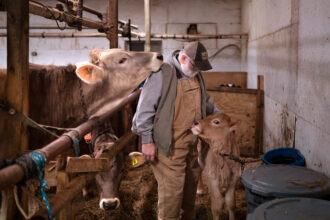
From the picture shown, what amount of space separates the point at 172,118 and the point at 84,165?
33.0 inches

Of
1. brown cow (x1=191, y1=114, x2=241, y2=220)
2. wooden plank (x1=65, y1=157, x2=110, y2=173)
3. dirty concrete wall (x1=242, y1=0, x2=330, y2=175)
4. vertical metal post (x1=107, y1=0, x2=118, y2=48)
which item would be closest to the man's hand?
wooden plank (x1=65, y1=157, x2=110, y2=173)

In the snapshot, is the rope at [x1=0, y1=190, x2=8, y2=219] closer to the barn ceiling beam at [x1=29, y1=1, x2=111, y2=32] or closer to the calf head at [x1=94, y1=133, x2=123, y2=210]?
the calf head at [x1=94, y1=133, x2=123, y2=210]

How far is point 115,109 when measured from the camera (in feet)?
11.0

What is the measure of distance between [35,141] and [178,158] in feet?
5.25

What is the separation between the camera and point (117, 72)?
10.9ft

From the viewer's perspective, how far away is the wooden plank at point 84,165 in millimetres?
1991

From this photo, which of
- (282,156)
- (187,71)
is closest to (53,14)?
(187,71)

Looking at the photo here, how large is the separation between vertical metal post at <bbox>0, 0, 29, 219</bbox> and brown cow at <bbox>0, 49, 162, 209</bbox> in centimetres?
143

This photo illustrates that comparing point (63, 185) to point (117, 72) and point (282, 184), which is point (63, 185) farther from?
point (117, 72)

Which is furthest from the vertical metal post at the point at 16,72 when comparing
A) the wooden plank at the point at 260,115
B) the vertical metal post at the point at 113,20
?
the wooden plank at the point at 260,115

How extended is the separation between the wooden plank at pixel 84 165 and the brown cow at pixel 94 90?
1.12m

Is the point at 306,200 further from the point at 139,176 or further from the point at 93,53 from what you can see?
the point at 139,176

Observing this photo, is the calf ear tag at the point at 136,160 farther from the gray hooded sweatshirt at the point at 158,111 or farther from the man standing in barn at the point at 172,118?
the gray hooded sweatshirt at the point at 158,111

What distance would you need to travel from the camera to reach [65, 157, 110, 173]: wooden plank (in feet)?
6.53
